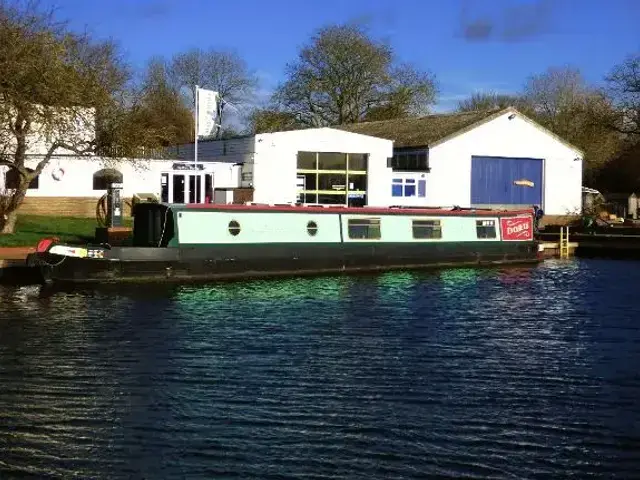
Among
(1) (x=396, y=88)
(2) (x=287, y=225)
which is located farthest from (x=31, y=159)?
(1) (x=396, y=88)

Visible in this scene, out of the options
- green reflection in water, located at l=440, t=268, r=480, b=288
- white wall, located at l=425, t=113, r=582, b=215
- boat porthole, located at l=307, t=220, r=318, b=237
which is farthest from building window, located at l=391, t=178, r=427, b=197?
boat porthole, located at l=307, t=220, r=318, b=237

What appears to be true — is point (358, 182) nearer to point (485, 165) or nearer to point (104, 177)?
point (485, 165)

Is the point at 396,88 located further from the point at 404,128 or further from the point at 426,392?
the point at 426,392

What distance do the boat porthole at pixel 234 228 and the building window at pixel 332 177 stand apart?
45.0 feet

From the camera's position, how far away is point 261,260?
23.0 m

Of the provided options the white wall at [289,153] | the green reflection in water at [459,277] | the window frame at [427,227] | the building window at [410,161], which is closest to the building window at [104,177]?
the white wall at [289,153]

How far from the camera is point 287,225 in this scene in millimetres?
23781

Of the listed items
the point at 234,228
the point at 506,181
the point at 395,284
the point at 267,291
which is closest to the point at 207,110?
the point at 234,228

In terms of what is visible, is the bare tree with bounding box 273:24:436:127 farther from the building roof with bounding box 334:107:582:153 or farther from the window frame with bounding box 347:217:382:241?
the window frame with bounding box 347:217:382:241

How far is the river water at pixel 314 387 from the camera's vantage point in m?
7.83

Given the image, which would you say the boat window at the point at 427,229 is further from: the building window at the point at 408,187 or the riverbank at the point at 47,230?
the building window at the point at 408,187

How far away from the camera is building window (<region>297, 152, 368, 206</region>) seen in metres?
36.8

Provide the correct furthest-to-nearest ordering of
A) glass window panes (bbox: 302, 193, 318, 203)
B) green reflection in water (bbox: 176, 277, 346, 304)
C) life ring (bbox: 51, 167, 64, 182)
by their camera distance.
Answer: glass window panes (bbox: 302, 193, 318, 203), life ring (bbox: 51, 167, 64, 182), green reflection in water (bbox: 176, 277, 346, 304)

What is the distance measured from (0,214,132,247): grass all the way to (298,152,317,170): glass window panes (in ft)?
25.7
